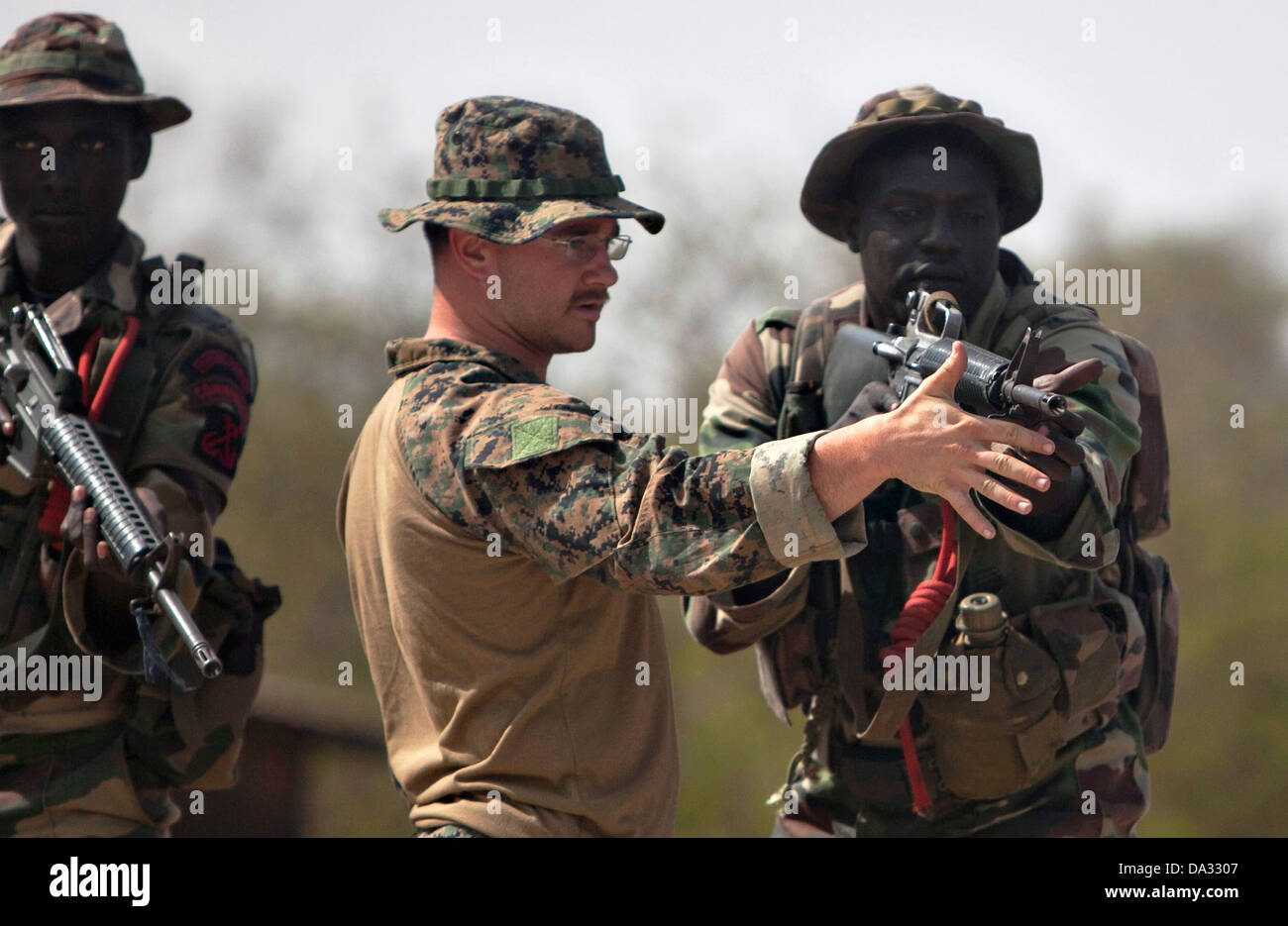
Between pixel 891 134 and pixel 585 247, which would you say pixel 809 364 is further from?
pixel 585 247

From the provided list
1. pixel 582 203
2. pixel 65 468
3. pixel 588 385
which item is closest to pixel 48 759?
pixel 65 468

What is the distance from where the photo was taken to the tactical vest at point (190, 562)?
512cm

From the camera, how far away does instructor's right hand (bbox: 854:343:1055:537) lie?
10.2 feet

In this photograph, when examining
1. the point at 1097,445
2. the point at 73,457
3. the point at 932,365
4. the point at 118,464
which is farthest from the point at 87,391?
the point at 1097,445

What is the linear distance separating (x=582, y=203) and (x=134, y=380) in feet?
6.23

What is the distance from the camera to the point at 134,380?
5.19 m

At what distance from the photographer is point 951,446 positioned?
3127mm

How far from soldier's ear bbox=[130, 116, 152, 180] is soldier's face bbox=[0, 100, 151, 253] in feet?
0.31

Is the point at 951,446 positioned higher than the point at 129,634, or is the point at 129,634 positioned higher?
the point at 951,446

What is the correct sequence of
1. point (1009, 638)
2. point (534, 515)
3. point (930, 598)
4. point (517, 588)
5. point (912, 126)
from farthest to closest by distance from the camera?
1. point (912, 126)
2. point (1009, 638)
3. point (930, 598)
4. point (517, 588)
5. point (534, 515)

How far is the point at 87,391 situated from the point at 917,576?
2459 mm

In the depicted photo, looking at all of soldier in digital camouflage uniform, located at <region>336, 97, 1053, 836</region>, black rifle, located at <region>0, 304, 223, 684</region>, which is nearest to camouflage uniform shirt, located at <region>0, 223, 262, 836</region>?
black rifle, located at <region>0, 304, 223, 684</region>

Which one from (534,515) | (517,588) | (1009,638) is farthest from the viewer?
(1009,638)

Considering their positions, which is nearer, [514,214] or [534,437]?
[534,437]
